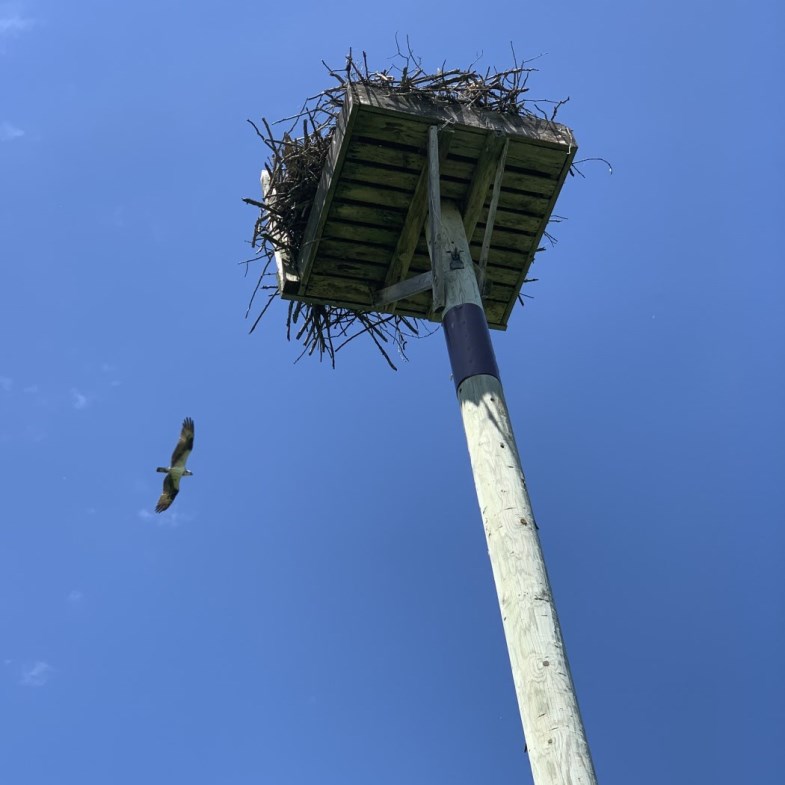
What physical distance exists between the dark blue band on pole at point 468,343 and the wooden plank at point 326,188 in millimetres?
1560

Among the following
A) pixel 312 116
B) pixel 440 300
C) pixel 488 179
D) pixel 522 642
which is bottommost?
pixel 522 642

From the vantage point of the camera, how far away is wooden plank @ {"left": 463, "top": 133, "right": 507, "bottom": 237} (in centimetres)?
765

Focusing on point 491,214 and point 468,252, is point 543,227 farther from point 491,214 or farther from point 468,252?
point 468,252

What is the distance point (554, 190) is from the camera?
818 centimetres

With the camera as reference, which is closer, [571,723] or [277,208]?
[571,723]

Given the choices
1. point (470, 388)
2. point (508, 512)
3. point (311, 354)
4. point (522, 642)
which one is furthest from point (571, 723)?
point (311, 354)

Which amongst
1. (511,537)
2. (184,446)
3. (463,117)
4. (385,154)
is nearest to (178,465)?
(184,446)

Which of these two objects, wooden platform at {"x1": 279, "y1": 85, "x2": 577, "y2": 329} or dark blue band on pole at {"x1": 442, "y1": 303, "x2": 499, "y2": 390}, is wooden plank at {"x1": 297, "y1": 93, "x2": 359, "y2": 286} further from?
A: dark blue band on pole at {"x1": 442, "y1": 303, "x2": 499, "y2": 390}

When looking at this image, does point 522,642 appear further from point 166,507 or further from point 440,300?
point 166,507

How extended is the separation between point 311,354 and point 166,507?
1842 millimetres

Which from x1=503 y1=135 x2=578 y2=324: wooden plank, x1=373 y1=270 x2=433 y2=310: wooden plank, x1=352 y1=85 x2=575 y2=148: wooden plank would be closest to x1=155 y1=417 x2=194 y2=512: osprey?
x1=373 y1=270 x2=433 y2=310: wooden plank

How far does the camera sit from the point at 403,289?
7957 millimetres

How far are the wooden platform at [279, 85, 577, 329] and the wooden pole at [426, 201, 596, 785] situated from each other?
2.20ft

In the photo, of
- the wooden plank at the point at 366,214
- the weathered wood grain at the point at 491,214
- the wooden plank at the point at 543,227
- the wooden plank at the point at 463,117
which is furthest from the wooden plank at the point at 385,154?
the wooden plank at the point at 543,227
